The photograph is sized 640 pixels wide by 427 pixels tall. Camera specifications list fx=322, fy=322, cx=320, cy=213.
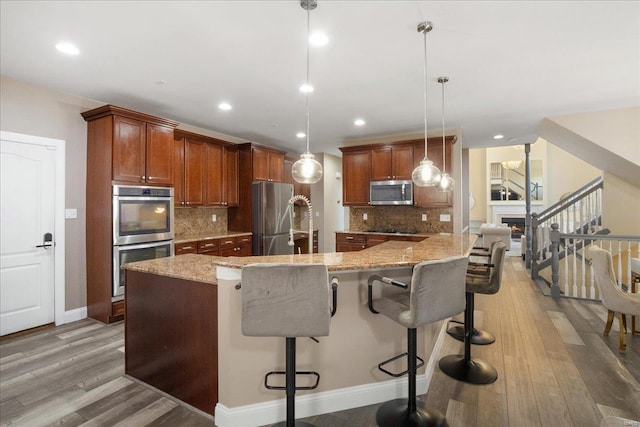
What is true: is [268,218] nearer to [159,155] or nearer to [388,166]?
[159,155]

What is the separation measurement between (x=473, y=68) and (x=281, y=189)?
366cm

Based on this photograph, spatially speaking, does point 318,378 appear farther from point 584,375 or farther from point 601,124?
point 601,124

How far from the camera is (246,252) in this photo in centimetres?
549

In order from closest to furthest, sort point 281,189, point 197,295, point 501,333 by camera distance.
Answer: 1. point 197,295
2. point 501,333
3. point 281,189

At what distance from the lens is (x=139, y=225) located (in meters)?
3.84

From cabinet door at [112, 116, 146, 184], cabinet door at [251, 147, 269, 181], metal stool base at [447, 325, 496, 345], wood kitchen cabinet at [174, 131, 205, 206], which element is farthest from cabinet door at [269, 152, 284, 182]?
metal stool base at [447, 325, 496, 345]

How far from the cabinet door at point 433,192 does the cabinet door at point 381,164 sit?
487 millimetres

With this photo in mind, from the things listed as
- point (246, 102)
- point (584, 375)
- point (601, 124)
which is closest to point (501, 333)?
point (584, 375)

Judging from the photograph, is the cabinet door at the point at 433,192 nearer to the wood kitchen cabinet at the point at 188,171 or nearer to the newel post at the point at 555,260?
the newel post at the point at 555,260

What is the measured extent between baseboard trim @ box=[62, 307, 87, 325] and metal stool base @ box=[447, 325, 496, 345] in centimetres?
416

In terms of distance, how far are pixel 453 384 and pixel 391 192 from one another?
361 cm

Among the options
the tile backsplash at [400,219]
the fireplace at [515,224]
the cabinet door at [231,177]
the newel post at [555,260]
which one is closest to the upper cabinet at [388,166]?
the tile backsplash at [400,219]

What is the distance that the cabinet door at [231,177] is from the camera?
555cm

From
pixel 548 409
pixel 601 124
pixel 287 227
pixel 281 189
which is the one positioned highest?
pixel 601 124
